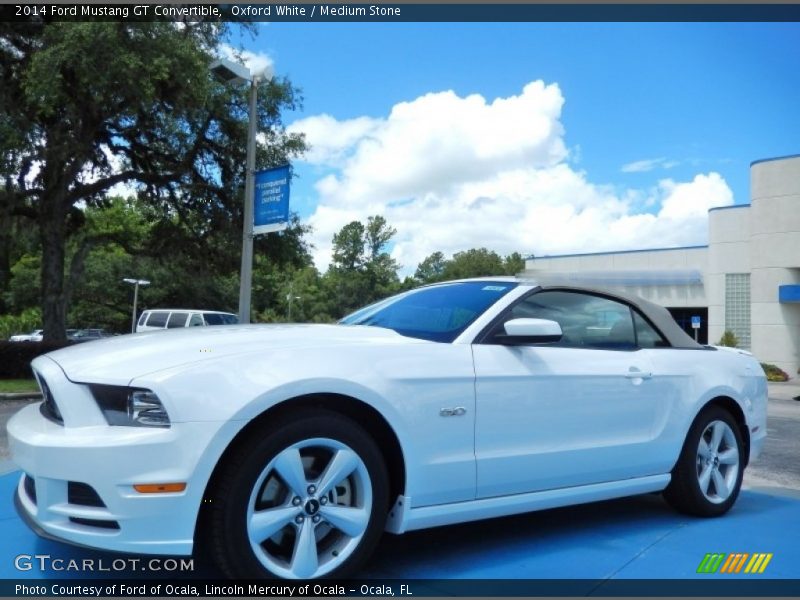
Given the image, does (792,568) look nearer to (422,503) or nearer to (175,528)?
(422,503)

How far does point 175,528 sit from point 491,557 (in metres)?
1.72

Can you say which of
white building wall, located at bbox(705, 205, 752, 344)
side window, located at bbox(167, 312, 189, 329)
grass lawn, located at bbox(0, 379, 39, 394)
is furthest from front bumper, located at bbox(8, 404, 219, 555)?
white building wall, located at bbox(705, 205, 752, 344)

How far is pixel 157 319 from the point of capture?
26000mm

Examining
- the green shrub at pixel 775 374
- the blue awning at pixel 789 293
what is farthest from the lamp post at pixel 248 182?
the blue awning at pixel 789 293

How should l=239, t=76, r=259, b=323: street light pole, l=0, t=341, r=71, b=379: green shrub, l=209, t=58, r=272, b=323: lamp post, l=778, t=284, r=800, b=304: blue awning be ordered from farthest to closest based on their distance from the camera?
l=778, t=284, r=800, b=304: blue awning
l=0, t=341, r=71, b=379: green shrub
l=239, t=76, r=259, b=323: street light pole
l=209, t=58, r=272, b=323: lamp post

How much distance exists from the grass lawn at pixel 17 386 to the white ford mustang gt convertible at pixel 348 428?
441 inches

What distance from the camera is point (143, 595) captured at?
3.11 meters

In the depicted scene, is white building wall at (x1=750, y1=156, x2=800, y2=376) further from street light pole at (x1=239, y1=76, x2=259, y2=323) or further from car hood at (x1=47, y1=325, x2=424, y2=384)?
car hood at (x1=47, y1=325, x2=424, y2=384)

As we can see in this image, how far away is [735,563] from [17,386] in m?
13.9

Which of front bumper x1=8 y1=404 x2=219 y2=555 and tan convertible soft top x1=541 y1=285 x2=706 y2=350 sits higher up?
tan convertible soft top x1=541 y1=285 x2=706 y2=350

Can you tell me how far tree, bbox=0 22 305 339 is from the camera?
14.4 metres

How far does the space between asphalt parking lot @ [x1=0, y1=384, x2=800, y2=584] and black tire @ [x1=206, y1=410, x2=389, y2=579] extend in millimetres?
427

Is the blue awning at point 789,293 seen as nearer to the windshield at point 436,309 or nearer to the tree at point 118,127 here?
the tree at point 118,127

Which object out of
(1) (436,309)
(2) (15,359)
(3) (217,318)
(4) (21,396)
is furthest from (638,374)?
(3) (217,318)
